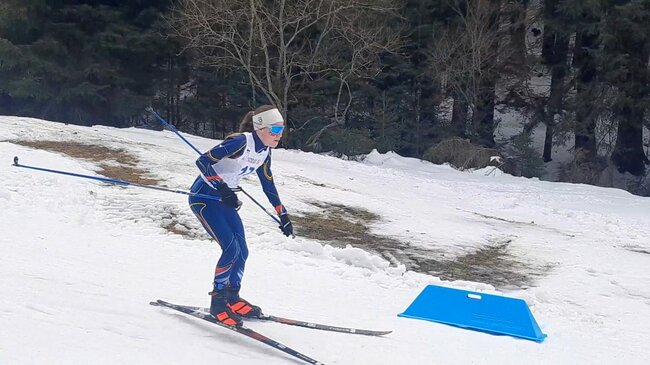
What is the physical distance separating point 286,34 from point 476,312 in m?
18.5

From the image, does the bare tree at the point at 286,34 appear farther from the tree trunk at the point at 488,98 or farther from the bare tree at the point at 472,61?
the tree trunk at the point at 488,98

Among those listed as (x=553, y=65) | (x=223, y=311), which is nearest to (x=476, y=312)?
(x=223, y=311)

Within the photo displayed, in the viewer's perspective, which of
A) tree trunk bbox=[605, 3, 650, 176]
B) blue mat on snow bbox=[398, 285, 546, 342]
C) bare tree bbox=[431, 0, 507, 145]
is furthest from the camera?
bare tree bbox=[431, 0, 507, 145]

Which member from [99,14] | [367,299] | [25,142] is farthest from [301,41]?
[367,299]

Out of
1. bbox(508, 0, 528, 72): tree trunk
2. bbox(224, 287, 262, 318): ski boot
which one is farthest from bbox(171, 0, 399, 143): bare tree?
bbox(224, 287, 262, 318): ski boot

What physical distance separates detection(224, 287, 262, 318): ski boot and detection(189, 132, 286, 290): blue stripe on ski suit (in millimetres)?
51

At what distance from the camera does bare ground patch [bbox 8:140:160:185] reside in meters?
10.4

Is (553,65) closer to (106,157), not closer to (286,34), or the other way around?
(286,34)

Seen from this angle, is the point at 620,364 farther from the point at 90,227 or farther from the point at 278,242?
the point at 90,227

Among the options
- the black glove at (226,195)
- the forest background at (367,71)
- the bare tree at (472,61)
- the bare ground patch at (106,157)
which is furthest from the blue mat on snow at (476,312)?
the bare tree at (472,61)

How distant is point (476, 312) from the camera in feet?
19.4

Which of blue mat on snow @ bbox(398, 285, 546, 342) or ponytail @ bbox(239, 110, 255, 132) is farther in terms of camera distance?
blue mat on snow @ bbox(398, 285, 546, 342)

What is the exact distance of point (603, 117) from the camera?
23.2 meters

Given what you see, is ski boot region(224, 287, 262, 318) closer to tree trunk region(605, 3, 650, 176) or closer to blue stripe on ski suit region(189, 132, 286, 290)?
blue stripe on ski suit region(189, 132, 286, 290)
